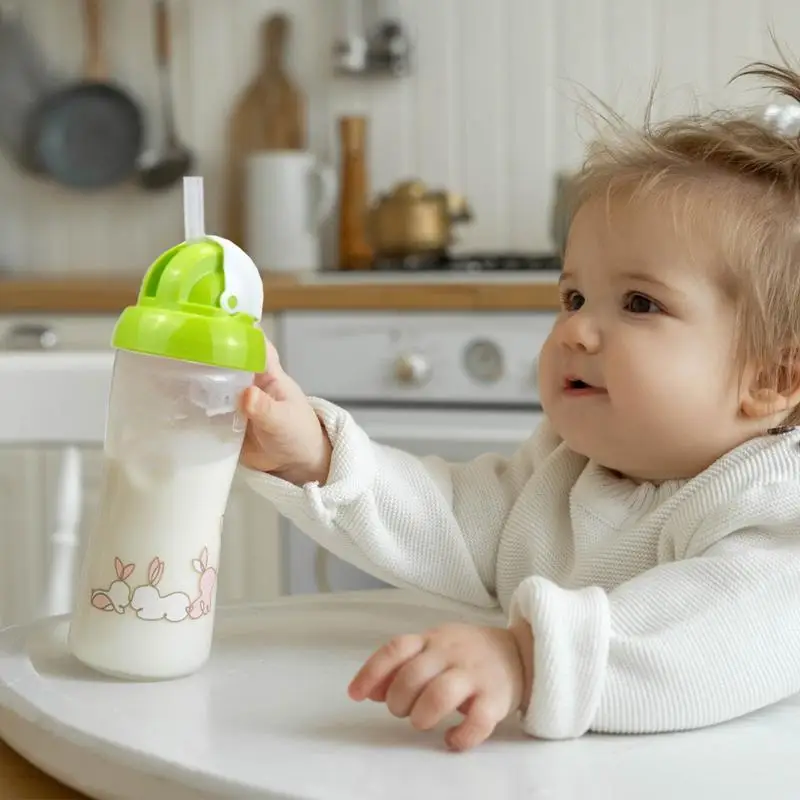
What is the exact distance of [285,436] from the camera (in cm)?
78

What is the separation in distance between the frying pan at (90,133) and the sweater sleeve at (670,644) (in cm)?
234

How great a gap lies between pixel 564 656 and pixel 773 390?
0.28 metres

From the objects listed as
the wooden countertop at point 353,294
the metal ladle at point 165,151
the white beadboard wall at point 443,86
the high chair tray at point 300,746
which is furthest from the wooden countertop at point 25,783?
the metal ladle at point 165,151

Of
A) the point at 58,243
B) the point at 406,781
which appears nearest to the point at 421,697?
the point at 406,781

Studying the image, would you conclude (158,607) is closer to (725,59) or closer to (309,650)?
(309,650)

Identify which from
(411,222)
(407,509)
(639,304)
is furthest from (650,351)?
(411,222)

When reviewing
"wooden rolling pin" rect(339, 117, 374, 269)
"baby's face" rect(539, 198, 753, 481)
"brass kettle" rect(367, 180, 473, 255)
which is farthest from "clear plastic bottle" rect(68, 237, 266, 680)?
"wooden rolling pin" rect(339, 117, 374, 269)

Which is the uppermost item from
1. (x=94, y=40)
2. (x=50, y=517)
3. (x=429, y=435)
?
(x=94, y=40)

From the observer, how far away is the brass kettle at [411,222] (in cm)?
242

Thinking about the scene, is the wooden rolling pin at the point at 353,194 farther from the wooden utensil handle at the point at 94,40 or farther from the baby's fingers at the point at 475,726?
the baby's fingers at the point at 475,726

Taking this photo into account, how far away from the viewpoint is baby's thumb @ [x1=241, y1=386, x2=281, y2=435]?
0.67 meters

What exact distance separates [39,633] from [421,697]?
0.27 metres

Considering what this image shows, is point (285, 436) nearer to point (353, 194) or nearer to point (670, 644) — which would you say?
point (670, 644)

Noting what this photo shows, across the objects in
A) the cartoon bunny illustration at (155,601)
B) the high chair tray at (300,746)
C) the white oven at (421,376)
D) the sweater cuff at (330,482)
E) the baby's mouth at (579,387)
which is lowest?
the white oven at (421,376)
